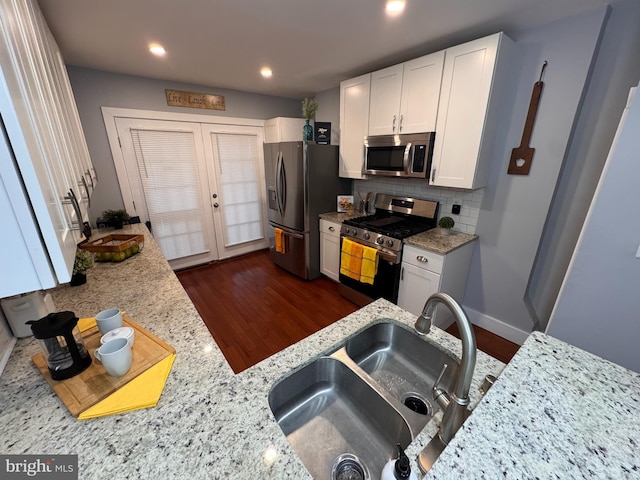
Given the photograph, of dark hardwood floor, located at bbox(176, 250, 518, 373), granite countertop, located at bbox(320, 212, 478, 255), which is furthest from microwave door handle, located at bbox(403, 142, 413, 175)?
dark hardwood floor, located at bbox(176, 250, 518, 373)

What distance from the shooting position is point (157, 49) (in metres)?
2.16

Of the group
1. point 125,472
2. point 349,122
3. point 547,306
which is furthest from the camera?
point 349,122

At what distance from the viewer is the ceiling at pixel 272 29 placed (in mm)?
1539

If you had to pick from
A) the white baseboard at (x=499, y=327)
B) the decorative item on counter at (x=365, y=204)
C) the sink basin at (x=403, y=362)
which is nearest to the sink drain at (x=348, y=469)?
the sink basin at (x=403, y=362)

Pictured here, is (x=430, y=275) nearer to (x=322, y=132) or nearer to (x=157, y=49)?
(x=322, y=132)

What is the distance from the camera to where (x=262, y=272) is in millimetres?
3629

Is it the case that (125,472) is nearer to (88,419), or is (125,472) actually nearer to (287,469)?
(88,419)

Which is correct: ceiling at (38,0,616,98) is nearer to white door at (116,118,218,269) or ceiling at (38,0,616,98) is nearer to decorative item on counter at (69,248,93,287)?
white door at (116,118,218,269)

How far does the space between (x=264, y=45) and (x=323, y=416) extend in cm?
262

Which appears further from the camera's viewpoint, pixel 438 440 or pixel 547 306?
pixel 547 306

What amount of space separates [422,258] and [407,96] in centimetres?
147

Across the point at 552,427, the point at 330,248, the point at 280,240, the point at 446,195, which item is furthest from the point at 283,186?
the point at 552,427

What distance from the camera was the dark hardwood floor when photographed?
2229 millimetres

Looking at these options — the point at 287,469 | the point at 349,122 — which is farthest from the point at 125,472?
the point at 349,122
